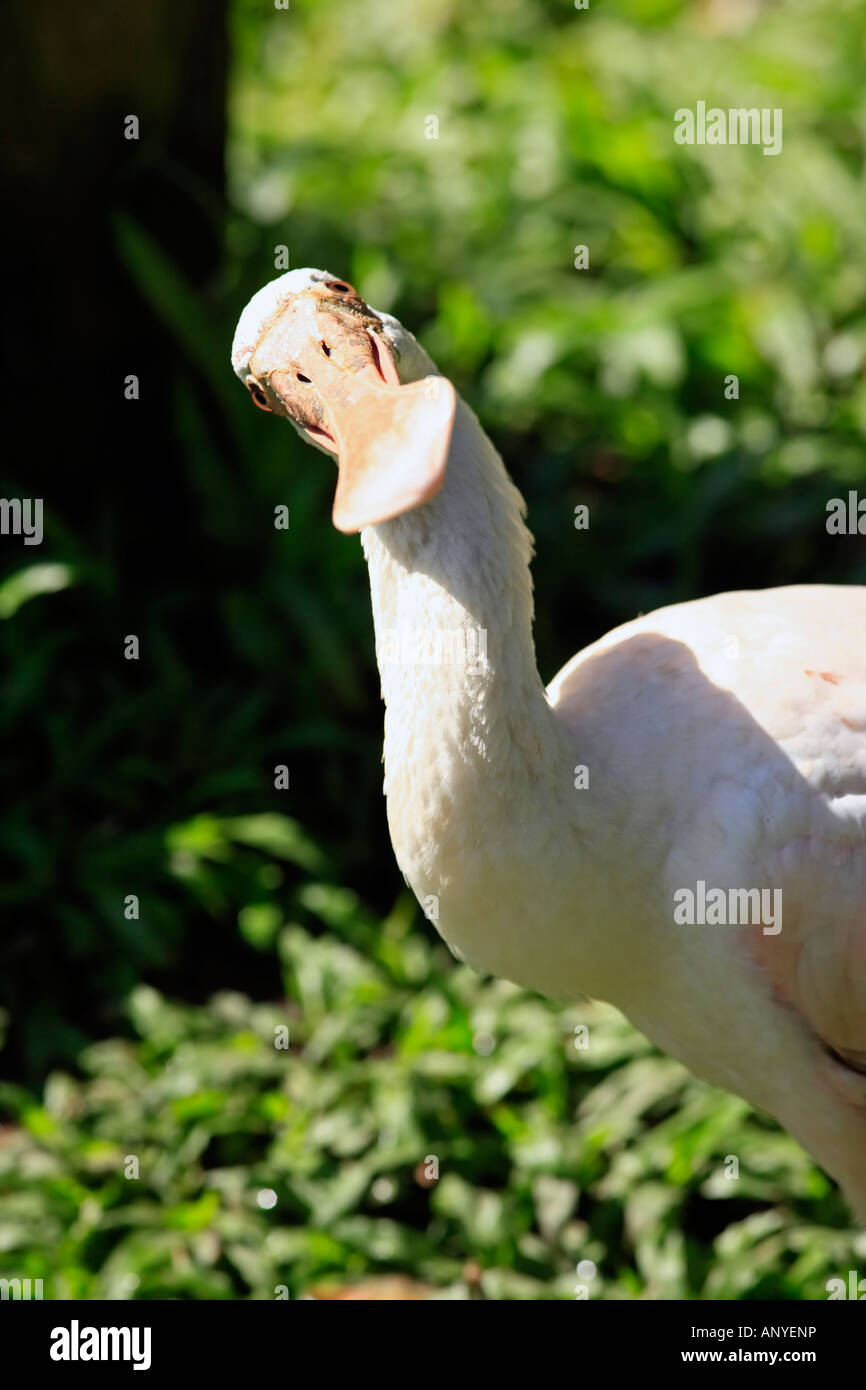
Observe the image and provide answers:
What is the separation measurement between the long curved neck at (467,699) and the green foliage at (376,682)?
1497 millimetres

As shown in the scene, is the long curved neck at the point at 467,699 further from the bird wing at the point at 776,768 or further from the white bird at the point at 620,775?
the bird wing at the point at 776,768

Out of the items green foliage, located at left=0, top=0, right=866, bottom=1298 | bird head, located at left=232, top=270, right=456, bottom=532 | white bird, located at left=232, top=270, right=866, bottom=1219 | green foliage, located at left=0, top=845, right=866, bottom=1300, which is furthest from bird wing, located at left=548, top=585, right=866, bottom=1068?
green foliage, located at left=0, top=0, right=866, bottom=1298

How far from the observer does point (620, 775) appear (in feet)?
8.73

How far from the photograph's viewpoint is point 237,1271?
3.71 m

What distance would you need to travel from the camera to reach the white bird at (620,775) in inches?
92.9

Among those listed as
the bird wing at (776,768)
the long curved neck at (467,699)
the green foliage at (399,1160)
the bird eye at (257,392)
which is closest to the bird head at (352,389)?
the bird eye at (257,392)

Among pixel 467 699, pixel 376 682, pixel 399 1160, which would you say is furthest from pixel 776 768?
pixel 376 682

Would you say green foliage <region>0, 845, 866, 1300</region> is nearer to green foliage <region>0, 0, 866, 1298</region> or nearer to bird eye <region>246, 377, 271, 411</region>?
green foliage <region>0, 0, 866, 1298</region>

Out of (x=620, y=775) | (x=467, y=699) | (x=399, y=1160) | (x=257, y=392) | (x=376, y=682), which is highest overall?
(x=257, y=392)

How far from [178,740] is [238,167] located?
10.7 feet

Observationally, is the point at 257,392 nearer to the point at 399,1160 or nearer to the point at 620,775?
the point at 620,775

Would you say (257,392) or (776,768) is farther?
(776,768)

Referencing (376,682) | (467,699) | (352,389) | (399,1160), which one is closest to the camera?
(352,389)

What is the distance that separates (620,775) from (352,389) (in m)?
0.87
